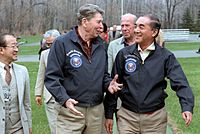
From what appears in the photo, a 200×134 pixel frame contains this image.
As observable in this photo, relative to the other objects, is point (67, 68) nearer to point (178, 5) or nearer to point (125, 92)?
point (125, 92)

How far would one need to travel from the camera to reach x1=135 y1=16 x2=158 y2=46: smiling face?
15.1 feet

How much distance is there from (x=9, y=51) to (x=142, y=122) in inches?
64.4

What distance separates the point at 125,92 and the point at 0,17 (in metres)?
60.6

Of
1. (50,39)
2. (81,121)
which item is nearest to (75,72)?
(81,121)

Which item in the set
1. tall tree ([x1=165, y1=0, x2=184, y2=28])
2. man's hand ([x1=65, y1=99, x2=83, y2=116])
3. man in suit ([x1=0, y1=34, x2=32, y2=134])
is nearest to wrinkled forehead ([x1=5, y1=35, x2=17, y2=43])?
man in suit ([x1=0, y1=34, x2=32, y2=134])

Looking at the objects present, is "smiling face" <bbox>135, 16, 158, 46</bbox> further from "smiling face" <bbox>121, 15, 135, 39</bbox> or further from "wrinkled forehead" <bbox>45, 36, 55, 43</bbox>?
"wrinkled forehead" <bbox>45, 36, 55, 43</bbox>

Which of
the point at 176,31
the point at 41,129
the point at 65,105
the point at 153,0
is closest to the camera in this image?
the point at 65,105

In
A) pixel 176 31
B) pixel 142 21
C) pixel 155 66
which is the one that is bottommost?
pixel 176 31

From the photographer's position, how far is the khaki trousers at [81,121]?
181 inches

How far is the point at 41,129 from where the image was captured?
8.33 metres

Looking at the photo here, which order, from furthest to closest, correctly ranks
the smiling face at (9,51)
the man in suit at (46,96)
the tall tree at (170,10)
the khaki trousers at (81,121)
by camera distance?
1. the tall tree at (170,10)
2. the man in suit at (46,96)
3. the smiling face at (9,51)
4. the khaki trousers at (81,121)

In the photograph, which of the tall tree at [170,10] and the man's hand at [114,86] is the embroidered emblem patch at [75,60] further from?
the tall tree at [170,10]

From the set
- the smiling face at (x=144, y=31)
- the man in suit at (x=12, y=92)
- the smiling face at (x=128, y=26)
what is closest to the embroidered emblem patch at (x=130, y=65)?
the smiling face at (x=144, y=31)

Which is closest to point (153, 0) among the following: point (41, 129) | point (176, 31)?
point (176, 31)
